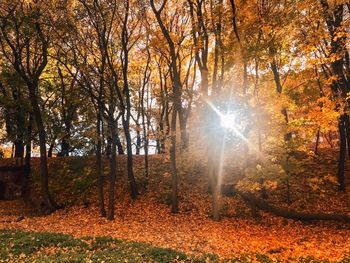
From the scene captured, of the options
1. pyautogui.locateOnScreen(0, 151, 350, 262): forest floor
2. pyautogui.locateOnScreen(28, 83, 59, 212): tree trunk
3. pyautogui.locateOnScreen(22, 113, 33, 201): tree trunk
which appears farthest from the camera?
pyautogui.locateOnScreen(22, 113, 33, 201): tree trunk

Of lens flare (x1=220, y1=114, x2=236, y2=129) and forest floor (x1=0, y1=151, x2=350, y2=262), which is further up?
lens flare (x1=220, y1=114, x2=236, y2=129)

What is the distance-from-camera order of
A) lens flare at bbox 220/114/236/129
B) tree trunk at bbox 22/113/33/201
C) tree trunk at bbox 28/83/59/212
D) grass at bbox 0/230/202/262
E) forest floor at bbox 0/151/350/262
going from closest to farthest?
grass at bbox 0/230/202/262, forest floor at bbox 0/151/350/262, lens flare at bbox 220/114/236/129, tree trunk at bbox 28/83/59/212, tree trunk at bbox 22/113/33/201

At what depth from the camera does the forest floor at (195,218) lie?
40.8 feet

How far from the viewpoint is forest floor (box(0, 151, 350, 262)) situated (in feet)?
40.8

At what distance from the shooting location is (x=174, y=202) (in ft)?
58.5

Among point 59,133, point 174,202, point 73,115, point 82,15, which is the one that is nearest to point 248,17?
point 82,15

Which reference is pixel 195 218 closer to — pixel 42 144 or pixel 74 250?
pixel 74 250

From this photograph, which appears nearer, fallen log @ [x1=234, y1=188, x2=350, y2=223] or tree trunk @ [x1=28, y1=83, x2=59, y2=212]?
fallen log @ [x1=234, y1=188, x2=350, y2=223]

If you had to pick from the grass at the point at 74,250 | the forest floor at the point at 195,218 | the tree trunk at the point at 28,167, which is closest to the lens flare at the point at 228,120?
the forest floor at the point at 195,218

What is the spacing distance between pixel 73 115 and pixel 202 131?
13.8m

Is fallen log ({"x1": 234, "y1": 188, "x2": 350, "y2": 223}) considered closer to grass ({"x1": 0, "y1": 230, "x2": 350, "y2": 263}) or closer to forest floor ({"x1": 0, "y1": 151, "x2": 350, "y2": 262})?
forest floor ({"x1": 0, "y1": 151, "x2": 350, "y2": 262})

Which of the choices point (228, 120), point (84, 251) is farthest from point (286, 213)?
point (84, 251)

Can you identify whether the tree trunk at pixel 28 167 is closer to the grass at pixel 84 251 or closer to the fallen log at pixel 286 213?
the grass at pixel 84 251

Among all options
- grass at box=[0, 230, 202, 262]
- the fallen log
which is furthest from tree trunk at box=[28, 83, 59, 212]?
the fallen log
